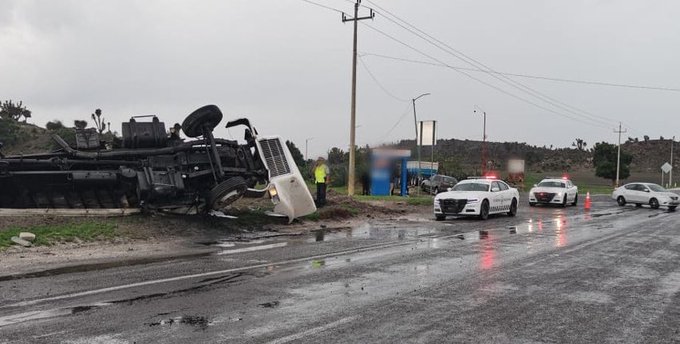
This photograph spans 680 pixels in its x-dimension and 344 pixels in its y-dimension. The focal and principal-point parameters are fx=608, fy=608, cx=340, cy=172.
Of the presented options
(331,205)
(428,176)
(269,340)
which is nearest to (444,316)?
(269,340)

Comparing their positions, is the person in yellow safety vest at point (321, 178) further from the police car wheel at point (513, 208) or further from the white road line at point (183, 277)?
the police car wheel at point (513, 208)

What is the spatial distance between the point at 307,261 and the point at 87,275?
11.7 feet

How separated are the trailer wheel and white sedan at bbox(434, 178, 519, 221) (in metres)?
10.2

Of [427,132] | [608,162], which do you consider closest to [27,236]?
[427,132]

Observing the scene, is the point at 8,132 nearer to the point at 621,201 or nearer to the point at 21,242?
the point at 21,242

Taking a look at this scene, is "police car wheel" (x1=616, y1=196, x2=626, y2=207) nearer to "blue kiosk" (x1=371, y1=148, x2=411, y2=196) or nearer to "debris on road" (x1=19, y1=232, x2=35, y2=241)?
"blue kiosk" (x1=371, y1=148, x2=411, y2=196)

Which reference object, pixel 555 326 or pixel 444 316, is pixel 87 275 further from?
pixel 555 326

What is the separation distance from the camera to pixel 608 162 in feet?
260

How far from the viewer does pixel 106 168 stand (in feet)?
45.4

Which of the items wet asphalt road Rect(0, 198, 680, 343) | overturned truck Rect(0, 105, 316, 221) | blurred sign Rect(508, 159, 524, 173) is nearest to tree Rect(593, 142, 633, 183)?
blurred sign Rect(508, 159, 524, 173)

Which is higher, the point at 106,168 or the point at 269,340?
the point at 106,168

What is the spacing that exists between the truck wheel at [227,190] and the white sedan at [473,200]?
9595mm

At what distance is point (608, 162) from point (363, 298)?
80006 mm

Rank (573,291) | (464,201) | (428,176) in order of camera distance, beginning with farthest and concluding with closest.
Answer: (428,176), (464,201), (573,291)
